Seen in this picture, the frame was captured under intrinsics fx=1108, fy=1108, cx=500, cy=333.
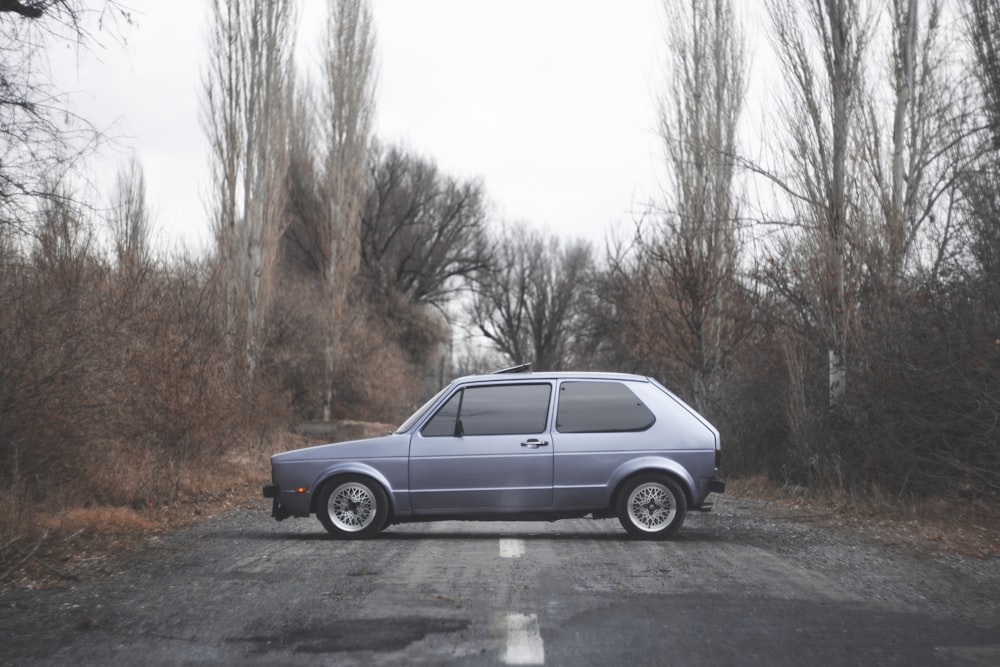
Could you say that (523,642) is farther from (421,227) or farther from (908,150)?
(421,227)

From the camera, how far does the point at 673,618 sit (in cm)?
723

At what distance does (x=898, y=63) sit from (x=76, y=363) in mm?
14333

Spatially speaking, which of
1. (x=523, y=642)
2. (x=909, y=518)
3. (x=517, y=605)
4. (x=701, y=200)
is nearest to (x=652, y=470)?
(x=909, y=518)

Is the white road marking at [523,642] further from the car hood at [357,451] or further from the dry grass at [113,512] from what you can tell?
the car hood at [357,451]

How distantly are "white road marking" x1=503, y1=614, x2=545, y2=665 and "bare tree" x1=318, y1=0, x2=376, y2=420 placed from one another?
1164 inches

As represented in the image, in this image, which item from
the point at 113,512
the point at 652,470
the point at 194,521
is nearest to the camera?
the point at 652,470

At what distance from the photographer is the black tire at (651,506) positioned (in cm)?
1170

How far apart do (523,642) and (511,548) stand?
4.47m

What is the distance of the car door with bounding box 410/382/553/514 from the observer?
11797 millimetres

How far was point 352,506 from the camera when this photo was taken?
11.9 metres

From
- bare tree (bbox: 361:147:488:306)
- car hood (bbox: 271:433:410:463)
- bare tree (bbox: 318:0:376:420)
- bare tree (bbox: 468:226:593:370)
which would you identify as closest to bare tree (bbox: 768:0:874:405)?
car hood (bbox: 271:433:410:463)

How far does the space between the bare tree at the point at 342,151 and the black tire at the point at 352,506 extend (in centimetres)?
2462

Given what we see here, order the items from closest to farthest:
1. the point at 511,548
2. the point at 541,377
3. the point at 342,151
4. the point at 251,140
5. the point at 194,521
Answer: the point at 511,548 → the point at 541,377 → the point at 194,521 → the point at 251,140 → the point at 342,151

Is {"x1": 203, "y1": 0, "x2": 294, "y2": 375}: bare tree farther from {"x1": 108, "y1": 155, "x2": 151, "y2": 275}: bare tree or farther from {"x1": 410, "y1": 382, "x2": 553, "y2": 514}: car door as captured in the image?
{"x1": 410, "y1": 382, "x2": 553, "y2": 514}: car door
